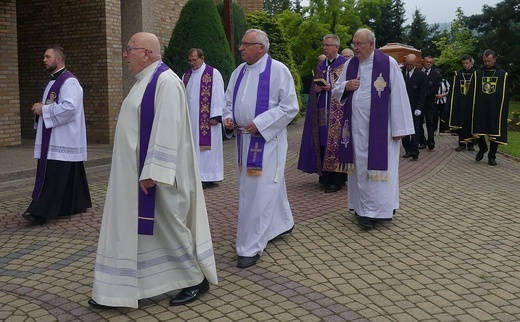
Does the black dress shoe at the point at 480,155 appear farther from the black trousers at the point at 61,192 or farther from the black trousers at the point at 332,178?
the black trousers at the point at 61,192

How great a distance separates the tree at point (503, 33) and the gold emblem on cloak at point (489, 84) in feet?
59.5

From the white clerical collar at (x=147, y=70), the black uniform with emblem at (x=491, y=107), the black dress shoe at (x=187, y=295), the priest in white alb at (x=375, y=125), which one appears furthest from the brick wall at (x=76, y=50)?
the black dress shoe at (x=187, y=295)

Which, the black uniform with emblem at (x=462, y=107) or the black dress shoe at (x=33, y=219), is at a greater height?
the black uniform with emblem at (x=462, y=107)

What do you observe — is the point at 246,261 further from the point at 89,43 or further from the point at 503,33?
the point at 503,33

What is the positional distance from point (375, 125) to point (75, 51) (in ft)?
31.4

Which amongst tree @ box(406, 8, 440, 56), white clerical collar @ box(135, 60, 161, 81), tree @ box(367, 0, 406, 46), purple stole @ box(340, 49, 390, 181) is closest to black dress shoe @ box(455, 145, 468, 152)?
purple stole @ box(340, 49, 390, 181)

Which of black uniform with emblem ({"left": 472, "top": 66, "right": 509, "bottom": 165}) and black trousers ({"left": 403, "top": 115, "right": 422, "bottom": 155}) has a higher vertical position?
black uniform with emblem ({"left": 472, "top": 66, "right": 509, "bottom": 165})

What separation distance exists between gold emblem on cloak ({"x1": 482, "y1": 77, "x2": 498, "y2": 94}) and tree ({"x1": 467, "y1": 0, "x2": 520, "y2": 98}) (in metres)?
18.1

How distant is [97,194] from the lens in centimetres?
893

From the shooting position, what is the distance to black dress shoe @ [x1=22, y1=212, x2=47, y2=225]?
7.09 m

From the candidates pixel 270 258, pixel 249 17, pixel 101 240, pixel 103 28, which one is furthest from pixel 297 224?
pixel 249 17

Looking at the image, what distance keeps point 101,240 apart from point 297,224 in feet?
10.0

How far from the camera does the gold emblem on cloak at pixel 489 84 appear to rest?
12.1 metres

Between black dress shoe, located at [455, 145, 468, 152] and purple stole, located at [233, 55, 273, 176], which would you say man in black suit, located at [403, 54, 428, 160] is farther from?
purple stole, located at [233, 55, 273, 176]
